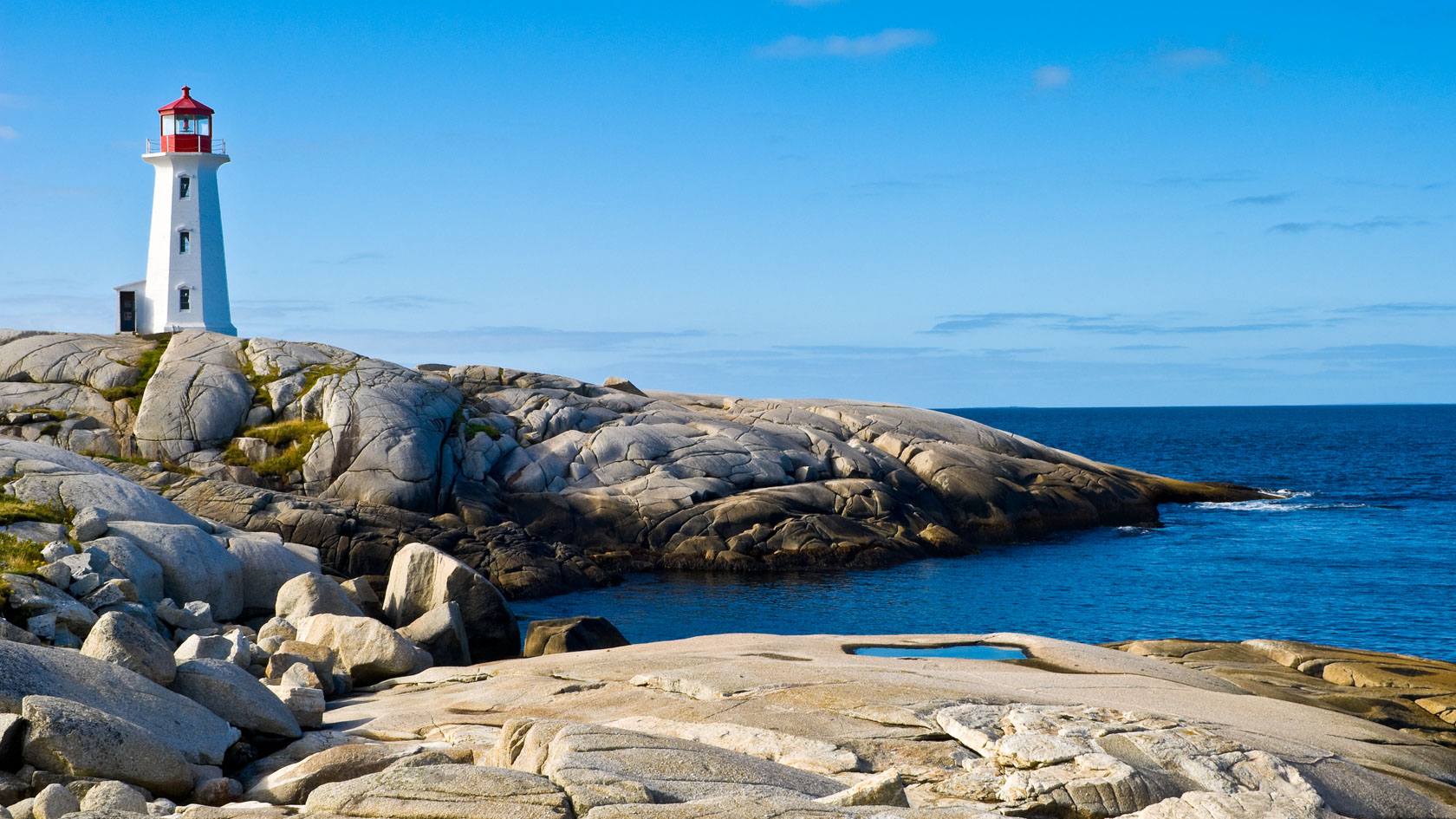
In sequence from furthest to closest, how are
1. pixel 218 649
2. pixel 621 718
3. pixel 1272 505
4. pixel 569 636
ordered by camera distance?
1. pixel 1272 505
2. pixel 569 636
3. pixel 218 649
4. pixel 621 718

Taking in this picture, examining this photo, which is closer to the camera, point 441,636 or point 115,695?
point 115,695

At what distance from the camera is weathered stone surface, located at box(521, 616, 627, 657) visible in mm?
19875

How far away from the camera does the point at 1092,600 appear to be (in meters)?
33.6

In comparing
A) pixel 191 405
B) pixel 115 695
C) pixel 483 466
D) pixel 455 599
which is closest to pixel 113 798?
pixel 115 695

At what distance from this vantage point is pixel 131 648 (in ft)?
38.4

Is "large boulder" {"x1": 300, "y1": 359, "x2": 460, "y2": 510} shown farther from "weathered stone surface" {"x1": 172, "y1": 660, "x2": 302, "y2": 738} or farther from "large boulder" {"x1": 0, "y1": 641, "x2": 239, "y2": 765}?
"large boulder" {"x1": 0, "y1": 641, "x2": 239, "y2": 765}

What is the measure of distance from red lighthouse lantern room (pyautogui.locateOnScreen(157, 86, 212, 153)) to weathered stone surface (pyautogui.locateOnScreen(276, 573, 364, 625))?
35589mm

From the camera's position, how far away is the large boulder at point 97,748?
937 centimetres

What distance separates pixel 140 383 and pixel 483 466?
38.4 feet

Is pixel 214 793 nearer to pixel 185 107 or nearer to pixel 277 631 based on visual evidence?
pixel 277 631

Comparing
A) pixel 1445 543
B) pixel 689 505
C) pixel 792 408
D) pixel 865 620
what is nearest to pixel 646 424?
pixel 689 505

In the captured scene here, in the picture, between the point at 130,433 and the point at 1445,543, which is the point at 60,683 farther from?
the point at 1445,543

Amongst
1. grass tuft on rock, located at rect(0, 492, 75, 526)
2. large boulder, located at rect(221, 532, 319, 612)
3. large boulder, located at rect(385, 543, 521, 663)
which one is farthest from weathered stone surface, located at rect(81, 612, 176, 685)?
large boulder, located at rect(221, 532, 319, 612)

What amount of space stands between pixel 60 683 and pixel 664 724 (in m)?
5.54
